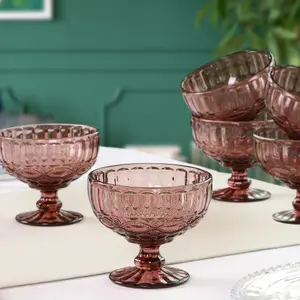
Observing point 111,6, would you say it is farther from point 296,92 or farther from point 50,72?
point 296,92

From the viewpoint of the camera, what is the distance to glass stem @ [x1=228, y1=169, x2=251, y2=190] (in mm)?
1282

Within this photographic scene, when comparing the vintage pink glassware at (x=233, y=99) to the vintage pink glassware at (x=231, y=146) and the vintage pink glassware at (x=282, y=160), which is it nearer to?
the vintage pink glassware at (x=231, y=146)

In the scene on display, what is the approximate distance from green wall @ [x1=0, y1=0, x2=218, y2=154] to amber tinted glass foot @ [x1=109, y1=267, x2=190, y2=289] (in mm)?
2827

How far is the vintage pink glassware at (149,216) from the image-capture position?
32.6 inches

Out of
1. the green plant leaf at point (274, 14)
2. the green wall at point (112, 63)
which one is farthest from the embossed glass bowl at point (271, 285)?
the green wall at point (112, 63)

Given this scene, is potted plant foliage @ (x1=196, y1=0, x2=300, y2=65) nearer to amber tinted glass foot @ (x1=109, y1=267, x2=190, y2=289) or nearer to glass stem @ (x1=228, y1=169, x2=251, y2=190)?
glass stem @ (x1=228, y1=169, x2=251, y2=190)

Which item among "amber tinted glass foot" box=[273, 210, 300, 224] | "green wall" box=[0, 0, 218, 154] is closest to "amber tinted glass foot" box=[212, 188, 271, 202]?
"amber tinted glass foot" box=[273, 210, 300, 224]

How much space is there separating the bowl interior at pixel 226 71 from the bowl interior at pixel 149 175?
424 millimetres

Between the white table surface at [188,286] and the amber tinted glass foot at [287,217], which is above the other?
the white table surface at [188,286]

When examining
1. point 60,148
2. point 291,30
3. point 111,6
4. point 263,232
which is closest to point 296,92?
point 263,232

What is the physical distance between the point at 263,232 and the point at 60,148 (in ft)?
0.92

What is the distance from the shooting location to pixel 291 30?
321 centimetres

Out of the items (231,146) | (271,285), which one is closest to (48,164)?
(231,146)

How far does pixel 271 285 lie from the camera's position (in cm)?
80
